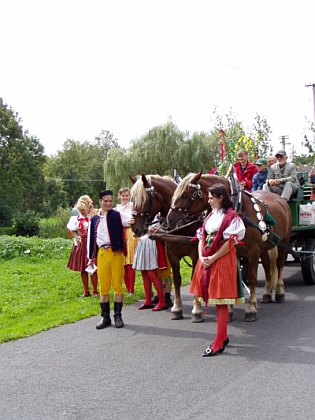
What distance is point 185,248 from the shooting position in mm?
7258

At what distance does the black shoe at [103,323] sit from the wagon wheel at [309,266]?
4.02m

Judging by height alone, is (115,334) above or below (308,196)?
below

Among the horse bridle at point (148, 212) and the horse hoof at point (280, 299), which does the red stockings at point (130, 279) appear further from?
the horse hoof at point (280, 299)

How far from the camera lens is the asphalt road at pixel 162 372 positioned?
412cm

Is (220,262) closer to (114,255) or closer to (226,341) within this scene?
(226,341)

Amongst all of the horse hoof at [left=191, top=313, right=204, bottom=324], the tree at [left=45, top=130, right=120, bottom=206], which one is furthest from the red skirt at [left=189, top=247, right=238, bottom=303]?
the tree at [left=45, top=130, right=120, bottom=206]

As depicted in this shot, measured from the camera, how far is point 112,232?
22.7 feet

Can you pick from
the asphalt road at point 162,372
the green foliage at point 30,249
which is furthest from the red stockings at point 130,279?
the green foliage at point 30,249

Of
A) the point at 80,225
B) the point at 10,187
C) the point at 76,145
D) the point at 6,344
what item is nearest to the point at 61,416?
the point at 6,344

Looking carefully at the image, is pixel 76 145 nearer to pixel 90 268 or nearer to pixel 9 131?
pixel 9 131

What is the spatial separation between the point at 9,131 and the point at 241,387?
1922 inches

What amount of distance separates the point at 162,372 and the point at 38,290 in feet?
17.9

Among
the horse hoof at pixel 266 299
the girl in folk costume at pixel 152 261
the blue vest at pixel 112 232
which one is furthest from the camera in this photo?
the horse hoof at pixel 266 299

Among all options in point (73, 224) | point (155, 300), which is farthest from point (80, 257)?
point (155, 300)
